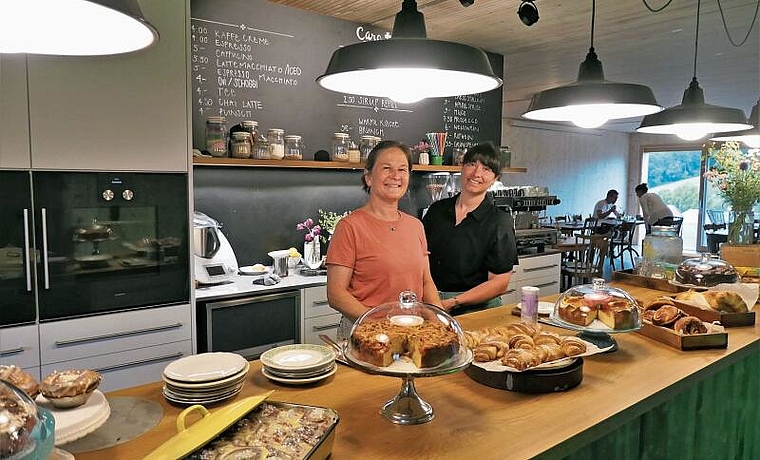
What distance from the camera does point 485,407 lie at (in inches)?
56.7

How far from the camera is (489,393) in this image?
5.03ft

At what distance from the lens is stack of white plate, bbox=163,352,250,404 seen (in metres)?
1.39

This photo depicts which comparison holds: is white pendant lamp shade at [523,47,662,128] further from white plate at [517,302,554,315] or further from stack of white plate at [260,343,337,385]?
stack of white plate at [260,343,337,385]

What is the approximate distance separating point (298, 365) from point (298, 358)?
7 centimetres

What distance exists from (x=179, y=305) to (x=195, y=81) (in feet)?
4.67

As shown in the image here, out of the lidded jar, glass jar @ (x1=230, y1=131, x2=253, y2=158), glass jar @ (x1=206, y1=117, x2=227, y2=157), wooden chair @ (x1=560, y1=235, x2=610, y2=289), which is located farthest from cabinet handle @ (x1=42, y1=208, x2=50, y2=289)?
wooden chair @ (x1=560, y1=235, x2=610, y2=289)

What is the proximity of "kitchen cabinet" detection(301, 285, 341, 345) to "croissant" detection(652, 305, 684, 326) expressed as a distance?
182 centimetres

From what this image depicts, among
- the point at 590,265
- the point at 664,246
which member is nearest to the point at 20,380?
the point at 664,246

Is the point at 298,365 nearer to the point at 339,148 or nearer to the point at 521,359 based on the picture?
the point at 521,359

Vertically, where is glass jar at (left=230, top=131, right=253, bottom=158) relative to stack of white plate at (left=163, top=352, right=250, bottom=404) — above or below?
above

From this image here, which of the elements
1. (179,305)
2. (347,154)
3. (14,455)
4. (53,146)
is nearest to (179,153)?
(53,146)

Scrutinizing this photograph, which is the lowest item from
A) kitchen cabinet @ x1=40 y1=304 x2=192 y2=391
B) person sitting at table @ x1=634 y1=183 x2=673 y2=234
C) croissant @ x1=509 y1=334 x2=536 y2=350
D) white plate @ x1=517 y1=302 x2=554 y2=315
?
kitchen cabinet @ x1=40 y1=304 x2=192 y2=391

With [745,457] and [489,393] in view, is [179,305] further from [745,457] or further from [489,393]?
[745,457]

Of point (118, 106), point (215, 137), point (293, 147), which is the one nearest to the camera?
point (118, 106)
